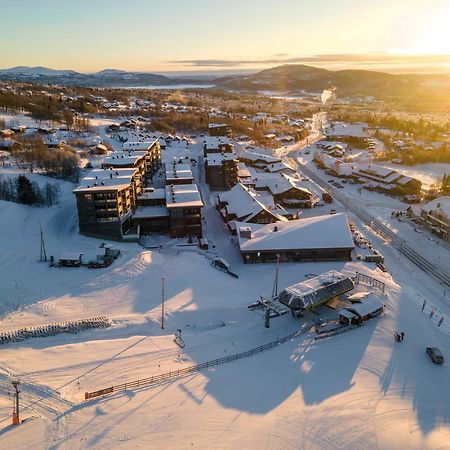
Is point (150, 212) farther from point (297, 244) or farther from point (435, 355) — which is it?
point (435, 355)

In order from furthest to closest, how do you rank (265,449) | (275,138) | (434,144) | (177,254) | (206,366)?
(275,138) → (434,144) → (177,254) → (206,366) → (265,449)

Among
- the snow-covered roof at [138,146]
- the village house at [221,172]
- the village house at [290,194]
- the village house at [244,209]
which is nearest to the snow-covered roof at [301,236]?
the village house at [244,209]

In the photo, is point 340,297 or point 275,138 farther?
point 275,138

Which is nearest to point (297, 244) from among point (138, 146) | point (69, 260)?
point (69, 260)

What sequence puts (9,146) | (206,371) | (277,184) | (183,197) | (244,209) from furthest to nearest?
(9,146), (277,184), (244,209), (183,197), (206,371)

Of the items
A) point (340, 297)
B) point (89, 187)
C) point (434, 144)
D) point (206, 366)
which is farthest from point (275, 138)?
point (206, 366)

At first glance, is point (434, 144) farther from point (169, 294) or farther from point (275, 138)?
point (169, 294)

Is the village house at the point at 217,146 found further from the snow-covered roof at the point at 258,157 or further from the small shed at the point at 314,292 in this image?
the small shed at the point at 314,292

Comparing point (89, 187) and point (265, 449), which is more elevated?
point (89, 187)
